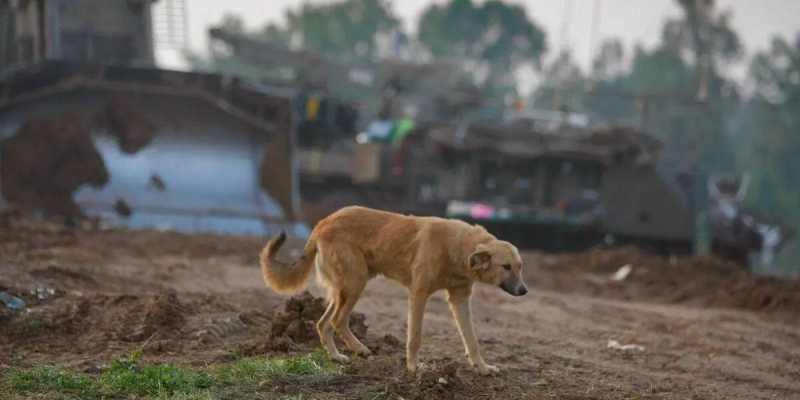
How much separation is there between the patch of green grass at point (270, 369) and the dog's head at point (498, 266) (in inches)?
43.8

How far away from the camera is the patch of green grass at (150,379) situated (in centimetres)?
669

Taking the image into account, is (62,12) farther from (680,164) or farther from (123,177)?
(680,164)

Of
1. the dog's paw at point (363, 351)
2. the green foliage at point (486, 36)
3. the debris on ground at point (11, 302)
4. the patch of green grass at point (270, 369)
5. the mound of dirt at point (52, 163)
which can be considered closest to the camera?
the patch of green grass at point (270, 369)

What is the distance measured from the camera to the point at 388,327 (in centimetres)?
984

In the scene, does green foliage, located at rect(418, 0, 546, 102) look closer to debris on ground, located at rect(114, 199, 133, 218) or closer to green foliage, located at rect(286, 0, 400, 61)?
green foliage, located at rect(286, 0, 400, 61)

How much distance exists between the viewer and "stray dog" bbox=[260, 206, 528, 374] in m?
Result: 7.55

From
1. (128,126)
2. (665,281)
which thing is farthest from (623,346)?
(128,126)

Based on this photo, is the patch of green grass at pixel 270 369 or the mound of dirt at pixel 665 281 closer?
the patch of green grass at pixel 270 369

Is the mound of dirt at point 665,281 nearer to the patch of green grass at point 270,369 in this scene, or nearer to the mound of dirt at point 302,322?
the mound of dirt at point 302,322

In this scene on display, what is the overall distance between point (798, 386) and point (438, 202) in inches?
665

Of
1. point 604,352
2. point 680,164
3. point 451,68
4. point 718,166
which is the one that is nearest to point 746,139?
point 718,166

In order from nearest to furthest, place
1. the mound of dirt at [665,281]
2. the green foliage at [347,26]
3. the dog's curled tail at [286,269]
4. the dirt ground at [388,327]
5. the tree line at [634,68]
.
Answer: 1. the dirt ground at [388,327]
2. the dog's curled tail at [286,269]
3. the mound of dirt at [665,281]
4. the tree line at [634,68]
5. the green foliage at [347,26]

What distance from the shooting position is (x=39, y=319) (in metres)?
8.59

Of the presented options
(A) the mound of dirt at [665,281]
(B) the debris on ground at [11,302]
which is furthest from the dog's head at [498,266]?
(A) the mound of dirt at [665,281]
